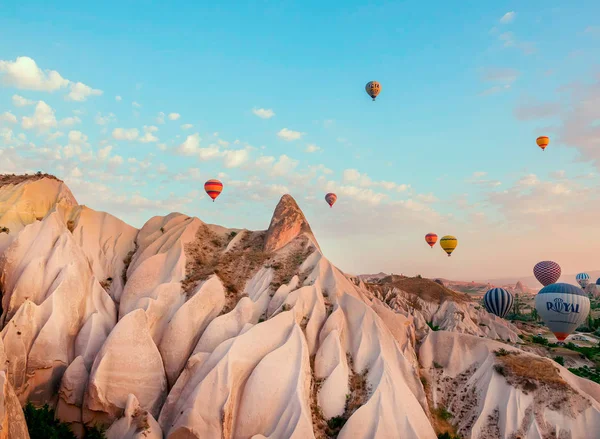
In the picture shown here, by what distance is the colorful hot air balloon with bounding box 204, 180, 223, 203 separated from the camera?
144 ft

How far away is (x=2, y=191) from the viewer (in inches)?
1336

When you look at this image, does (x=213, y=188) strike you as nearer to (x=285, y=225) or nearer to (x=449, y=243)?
(x=285, y=225)

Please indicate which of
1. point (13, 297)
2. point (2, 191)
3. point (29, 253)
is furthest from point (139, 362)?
point (2, 191)

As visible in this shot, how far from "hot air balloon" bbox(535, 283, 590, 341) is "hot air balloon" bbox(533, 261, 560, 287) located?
37.0m

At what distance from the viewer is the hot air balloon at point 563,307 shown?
46.0m

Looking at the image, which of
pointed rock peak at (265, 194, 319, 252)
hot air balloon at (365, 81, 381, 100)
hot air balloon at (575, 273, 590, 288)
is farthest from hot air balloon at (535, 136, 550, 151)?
hot air balloon at (575, 273, 590, 288)

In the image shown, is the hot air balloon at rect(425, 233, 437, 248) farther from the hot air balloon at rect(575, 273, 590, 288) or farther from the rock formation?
the hot air balloon at rect(575, 273, 590, 288)

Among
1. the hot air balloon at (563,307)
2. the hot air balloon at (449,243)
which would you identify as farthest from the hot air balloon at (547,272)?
the hot air balloon at (563,307)

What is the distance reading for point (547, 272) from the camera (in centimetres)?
8156

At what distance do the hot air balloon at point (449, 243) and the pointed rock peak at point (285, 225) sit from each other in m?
35.4

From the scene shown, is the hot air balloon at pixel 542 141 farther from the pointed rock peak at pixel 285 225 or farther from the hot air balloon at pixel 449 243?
the pointed rock peak at pixel 285 225

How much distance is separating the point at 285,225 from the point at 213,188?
11492 mm

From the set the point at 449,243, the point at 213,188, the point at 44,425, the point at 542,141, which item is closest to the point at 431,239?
the point at 449,243

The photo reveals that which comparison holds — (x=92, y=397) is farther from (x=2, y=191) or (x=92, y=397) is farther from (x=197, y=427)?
(x=2, y=191)
